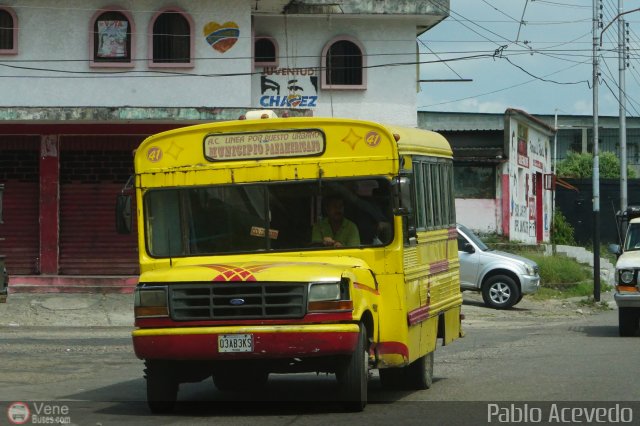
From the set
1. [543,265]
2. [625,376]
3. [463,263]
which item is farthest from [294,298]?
[543,265]

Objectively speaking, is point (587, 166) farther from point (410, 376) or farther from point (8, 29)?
point (410, 376)

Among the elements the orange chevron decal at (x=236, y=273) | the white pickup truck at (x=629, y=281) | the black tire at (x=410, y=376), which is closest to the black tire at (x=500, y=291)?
the white pickup truck at (x=629, y=281)

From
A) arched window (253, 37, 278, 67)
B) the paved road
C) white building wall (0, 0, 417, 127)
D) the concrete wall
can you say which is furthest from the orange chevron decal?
arched window (253, 37, 278, 67)

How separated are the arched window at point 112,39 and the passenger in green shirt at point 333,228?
17646mm

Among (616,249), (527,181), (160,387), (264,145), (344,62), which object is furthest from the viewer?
(527,181)

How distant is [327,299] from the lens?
10.0 m

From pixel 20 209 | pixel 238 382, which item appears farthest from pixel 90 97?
pixel 238 382

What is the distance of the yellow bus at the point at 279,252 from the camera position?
1007cm

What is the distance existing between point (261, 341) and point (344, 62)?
2239 cm

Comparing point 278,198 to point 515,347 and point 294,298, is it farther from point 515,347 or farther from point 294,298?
point 515,347

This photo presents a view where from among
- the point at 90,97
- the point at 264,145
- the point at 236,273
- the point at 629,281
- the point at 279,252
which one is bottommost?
the point at 629,281

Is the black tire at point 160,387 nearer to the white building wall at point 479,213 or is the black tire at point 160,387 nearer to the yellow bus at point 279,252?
the yellow bus at point 279,252

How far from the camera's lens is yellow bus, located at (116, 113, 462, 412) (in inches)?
396

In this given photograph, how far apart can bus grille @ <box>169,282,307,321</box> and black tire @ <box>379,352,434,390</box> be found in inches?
111
